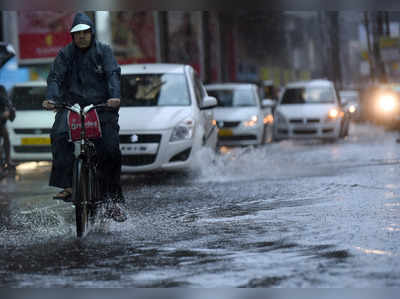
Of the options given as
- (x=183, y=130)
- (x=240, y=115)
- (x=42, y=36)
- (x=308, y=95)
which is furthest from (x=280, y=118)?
(x=183, y=130)

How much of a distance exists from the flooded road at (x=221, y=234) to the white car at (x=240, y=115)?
23.5ft

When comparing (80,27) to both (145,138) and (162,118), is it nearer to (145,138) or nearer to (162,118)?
(145,138)

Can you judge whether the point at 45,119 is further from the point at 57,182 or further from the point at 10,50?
the point at 57,182

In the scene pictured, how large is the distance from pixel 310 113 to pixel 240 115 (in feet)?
10.3

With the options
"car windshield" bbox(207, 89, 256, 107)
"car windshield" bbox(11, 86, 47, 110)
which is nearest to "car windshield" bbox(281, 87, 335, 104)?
"car windshield" bbox(207, 89, 256, 107)

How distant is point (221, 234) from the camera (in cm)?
786

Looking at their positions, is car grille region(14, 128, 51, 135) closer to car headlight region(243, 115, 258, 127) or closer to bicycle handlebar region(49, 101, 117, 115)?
car headlight region(243, 115, 258, 127)

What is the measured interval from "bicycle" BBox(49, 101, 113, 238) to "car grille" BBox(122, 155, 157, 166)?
4776 millimetres

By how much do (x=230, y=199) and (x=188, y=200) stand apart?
0.46 meters

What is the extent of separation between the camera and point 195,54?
46.5 m

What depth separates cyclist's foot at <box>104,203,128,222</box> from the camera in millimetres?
8453

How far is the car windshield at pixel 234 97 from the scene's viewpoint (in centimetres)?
2205

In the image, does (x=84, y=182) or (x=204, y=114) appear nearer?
(x=84, y=182)

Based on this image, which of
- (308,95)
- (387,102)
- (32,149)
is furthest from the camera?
(387,102)
